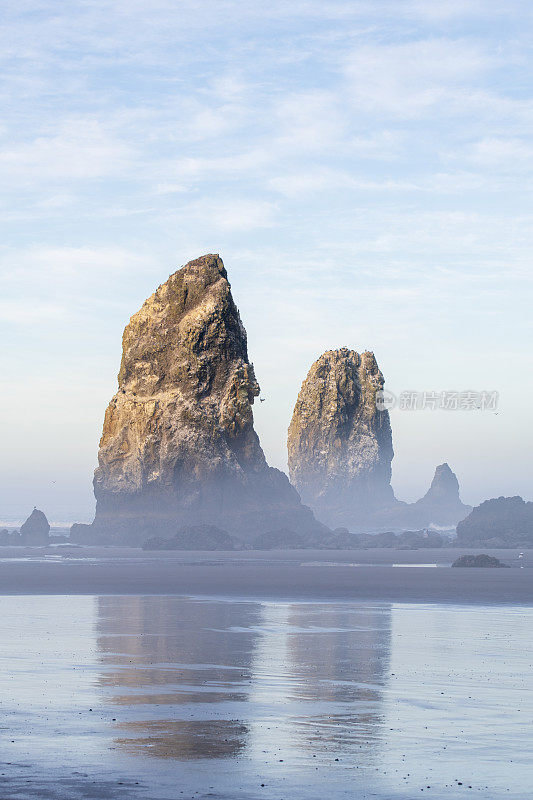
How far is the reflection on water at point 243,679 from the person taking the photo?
15.0 m

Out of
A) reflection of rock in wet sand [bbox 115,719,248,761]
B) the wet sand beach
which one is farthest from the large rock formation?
reflection of rock in wet sand [bbox 115,719,248,761]

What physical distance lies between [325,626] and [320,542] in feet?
292

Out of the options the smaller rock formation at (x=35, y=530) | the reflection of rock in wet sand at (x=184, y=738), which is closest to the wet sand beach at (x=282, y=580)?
the reflection of rock in wet sand at (x=184, y=738)

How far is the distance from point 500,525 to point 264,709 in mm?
104614

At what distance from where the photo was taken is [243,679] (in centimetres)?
2066

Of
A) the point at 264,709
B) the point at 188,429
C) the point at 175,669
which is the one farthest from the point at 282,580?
the point at 188,429

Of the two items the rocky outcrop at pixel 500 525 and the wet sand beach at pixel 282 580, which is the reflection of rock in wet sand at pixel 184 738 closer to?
the wet sand beach at pixel 282 580

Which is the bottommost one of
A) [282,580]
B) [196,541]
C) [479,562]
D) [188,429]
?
[282,580]

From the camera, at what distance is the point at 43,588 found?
47.0 meters

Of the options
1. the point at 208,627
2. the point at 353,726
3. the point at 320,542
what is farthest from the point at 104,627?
the point at 320,542

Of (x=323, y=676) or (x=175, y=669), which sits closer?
(x=323, y=676)

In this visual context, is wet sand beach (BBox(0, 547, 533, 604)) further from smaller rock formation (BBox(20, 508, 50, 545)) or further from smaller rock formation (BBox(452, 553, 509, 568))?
smaller rock formation (BBox(20, 508, 50, 545))

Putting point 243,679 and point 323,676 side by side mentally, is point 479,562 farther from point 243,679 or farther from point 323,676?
point 243,679

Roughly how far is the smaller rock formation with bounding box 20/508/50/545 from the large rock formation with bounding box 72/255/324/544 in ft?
33.2
